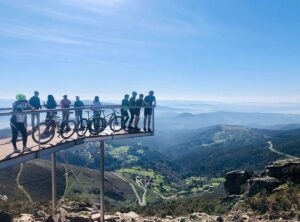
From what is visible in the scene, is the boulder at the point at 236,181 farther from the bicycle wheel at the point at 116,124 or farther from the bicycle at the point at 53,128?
the bicycle at the point at 53,128

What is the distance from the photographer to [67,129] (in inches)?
782

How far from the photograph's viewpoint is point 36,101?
19156mm

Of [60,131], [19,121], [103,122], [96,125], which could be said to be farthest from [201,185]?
[19,121]

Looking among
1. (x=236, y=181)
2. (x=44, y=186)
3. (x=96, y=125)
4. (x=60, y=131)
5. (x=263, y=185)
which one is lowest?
(x=44, y=186)

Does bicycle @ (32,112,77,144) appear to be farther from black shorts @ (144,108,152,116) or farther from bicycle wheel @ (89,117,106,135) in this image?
black shorts @ (144,108,152,116)

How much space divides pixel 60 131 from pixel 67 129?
777 millimetres

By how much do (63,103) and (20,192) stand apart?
61764 millimetres

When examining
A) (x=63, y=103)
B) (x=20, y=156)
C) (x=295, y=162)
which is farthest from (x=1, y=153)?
(x=295, y=162)

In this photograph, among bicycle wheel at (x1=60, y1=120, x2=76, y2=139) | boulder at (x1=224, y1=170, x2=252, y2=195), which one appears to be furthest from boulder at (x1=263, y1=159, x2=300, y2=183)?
bicycle wheel at (x1=60, y1=120, x2=76, y2=139)

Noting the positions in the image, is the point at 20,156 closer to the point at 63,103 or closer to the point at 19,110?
the point at 19,110

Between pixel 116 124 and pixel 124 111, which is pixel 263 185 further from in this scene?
pixel 116 124

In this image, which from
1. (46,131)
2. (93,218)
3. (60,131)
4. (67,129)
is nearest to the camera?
(46,131)

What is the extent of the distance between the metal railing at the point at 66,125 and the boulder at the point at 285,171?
12.1 meters

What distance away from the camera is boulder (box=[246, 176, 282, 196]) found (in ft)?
88.8
